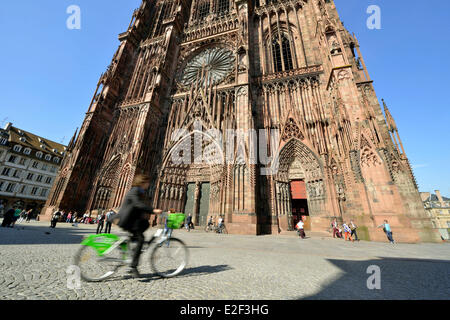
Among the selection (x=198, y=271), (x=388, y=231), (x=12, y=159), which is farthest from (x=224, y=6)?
(x=12, y=159)

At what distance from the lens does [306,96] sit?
14383mm

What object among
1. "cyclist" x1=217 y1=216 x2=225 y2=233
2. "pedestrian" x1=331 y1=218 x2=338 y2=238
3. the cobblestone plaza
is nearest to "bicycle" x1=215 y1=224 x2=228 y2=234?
"cyclist" x1=217 y1=216 x2=225 y2=233

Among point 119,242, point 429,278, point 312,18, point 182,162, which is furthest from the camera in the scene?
point 312,18

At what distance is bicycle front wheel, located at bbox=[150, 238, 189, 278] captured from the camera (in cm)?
274

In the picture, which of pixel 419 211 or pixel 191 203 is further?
pixel 191 203

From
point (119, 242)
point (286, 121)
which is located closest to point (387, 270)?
point (119, 242)

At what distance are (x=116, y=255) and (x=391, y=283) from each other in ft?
13.9

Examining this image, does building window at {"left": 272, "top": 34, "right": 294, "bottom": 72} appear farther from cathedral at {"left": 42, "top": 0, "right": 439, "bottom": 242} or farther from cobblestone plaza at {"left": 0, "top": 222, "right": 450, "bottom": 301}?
cobblestone plaza at {"left": 0, "top": 222, "right": 450, "bottom": 301}

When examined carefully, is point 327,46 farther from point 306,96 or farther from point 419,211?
point 419,211

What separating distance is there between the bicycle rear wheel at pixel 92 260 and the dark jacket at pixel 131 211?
39 cm

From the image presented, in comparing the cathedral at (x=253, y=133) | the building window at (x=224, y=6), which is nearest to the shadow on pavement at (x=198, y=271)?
the cathedral at (x=253, y=133)

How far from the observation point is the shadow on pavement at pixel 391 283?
7.45 feet

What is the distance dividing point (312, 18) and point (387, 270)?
21.7 meters

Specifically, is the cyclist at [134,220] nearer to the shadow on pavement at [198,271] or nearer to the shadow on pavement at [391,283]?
the shadow on pavement at [198,271]
